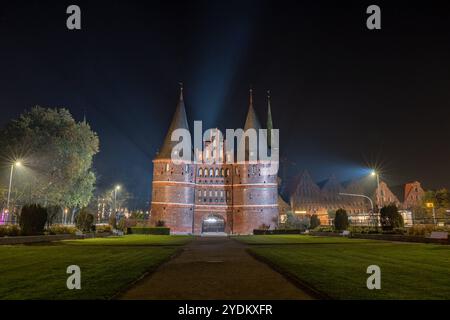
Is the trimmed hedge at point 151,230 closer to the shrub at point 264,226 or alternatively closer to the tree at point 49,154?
the tree at point 49,154

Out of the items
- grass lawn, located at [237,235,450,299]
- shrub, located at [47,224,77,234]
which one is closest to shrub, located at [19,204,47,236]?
shrub, located at [47,224,77,234]

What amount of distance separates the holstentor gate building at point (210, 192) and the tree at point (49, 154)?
1434 centimetres

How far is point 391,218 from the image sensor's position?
3017 cm

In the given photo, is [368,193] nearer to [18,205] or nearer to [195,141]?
[195,141]

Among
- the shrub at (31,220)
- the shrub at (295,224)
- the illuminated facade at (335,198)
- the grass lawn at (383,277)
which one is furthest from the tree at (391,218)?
the illuminated facade at (335,198)

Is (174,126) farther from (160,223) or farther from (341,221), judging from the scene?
(341,221)

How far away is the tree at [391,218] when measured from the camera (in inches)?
1177

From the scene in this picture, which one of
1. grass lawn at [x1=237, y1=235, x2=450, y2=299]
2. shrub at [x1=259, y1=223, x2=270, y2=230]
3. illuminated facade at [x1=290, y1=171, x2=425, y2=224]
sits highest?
illuminated facade at [x1=290, y1=171, x2=425, y2=224]

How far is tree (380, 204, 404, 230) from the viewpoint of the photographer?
29.9 m

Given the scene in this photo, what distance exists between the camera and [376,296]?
23.5 ft

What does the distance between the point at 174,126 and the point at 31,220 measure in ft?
117

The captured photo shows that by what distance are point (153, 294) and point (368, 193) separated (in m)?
90.5

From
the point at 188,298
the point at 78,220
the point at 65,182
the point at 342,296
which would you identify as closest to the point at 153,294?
the point at 188,298

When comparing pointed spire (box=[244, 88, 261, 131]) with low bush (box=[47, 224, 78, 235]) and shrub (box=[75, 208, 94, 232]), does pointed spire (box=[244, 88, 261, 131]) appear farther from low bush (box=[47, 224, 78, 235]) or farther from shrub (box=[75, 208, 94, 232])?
low bush (box=[47, 224, 78, 235])
